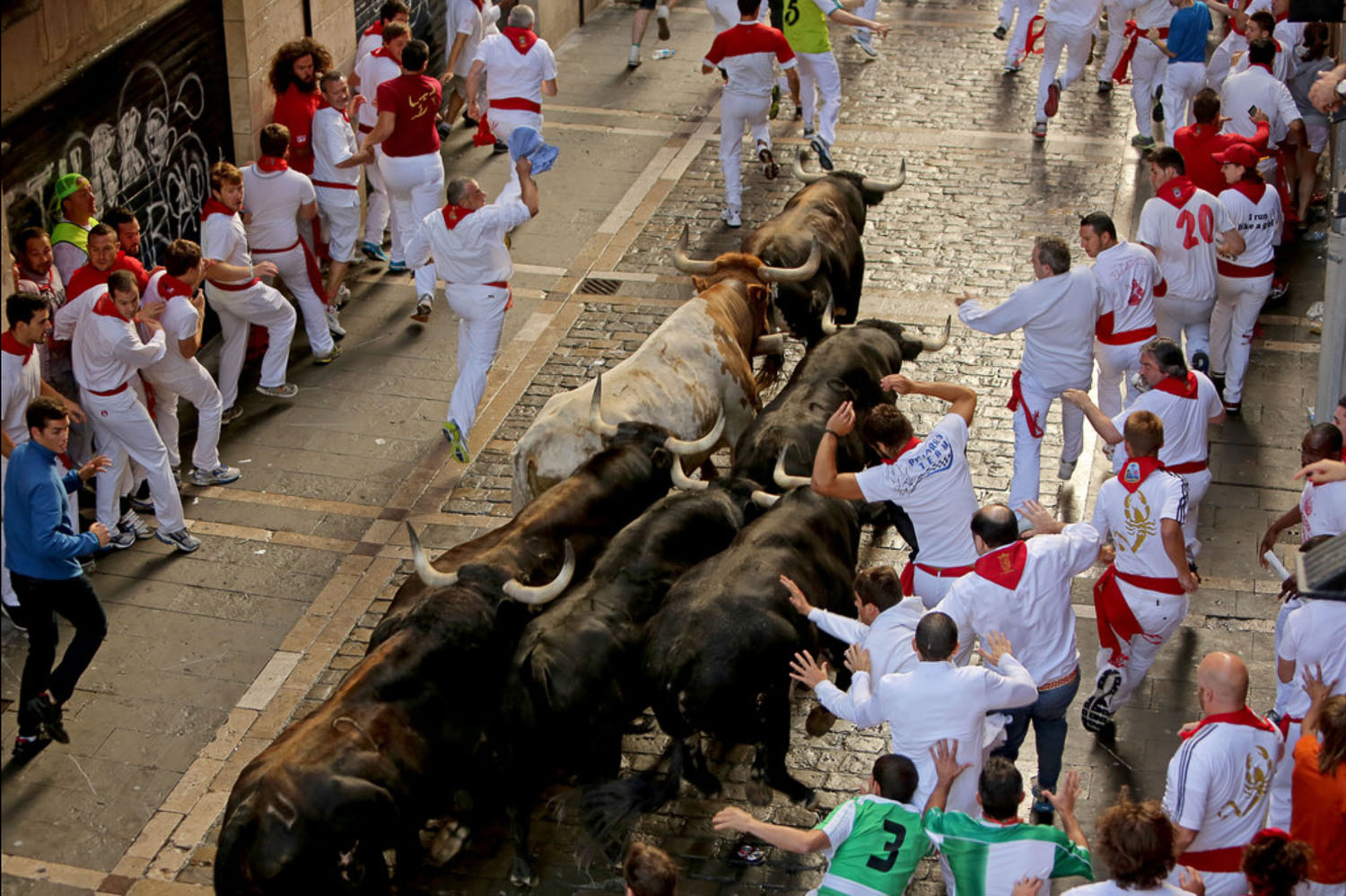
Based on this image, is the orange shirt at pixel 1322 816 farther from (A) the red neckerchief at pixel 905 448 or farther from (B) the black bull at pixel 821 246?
(B) the black bull at pixel 821 246

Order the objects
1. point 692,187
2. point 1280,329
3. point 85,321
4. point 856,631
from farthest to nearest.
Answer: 1. point 692,187
2. point 1280,329
3. point 85,321
4. point 856,631

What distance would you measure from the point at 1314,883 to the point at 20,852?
20.9 ft

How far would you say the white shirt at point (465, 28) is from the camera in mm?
17172

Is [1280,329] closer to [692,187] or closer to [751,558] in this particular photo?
[692,187]

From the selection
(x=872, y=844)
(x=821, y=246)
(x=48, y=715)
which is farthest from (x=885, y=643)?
(x=821, y=246)

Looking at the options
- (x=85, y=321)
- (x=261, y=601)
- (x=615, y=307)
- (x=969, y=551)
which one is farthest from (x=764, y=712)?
(x=615, y=307)

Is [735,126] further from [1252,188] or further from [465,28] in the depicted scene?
[1252,188]

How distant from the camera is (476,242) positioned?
11.6 meters

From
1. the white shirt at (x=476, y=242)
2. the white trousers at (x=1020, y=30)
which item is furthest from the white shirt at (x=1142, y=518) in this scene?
the white trousers at (x=1020, y=30)

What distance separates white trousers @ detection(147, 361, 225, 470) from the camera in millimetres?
11102

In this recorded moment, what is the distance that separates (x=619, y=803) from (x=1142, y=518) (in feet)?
10.6

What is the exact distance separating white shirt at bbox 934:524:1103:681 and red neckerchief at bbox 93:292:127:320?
18.5 feet

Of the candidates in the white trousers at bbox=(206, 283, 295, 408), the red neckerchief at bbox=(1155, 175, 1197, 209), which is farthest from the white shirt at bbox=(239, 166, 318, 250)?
the red neckerchief at bbox=(1155, 175, 1197, 209)

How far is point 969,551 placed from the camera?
8828 millimetres
